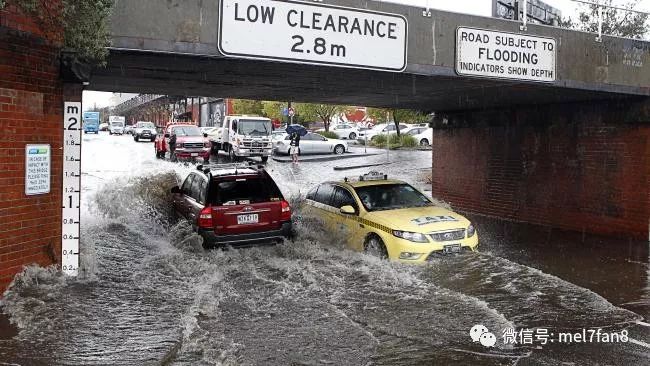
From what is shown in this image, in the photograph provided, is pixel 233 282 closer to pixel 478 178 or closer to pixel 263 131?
pixel 478 178

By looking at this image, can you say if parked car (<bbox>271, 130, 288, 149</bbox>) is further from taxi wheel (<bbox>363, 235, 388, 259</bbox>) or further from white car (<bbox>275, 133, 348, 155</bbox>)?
taxi wheel (<bbox>363, 235, 388, 259</bbox>)

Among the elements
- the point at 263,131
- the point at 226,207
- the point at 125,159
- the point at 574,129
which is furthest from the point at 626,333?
the point at 125,159

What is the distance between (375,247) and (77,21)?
18.4 feet

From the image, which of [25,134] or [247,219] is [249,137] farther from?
[25,134]

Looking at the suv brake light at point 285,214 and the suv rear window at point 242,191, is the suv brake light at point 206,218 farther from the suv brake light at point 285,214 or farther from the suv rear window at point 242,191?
the suv brake light at point 285,214

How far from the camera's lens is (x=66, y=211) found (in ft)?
23.8

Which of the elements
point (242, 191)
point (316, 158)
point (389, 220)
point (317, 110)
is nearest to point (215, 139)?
point (316, 158)

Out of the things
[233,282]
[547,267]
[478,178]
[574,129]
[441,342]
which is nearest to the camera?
[441,342]

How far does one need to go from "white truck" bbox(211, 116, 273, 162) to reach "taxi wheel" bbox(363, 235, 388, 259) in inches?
738

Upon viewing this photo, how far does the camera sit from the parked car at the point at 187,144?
2786cm

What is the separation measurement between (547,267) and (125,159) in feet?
80.6

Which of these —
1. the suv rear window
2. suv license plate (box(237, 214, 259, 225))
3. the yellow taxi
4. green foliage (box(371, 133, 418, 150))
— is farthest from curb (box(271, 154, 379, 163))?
suv license plate (box(237, 214, 259, 225))

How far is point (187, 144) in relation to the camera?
91.5ft

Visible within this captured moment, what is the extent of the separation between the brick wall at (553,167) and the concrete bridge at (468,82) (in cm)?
3
